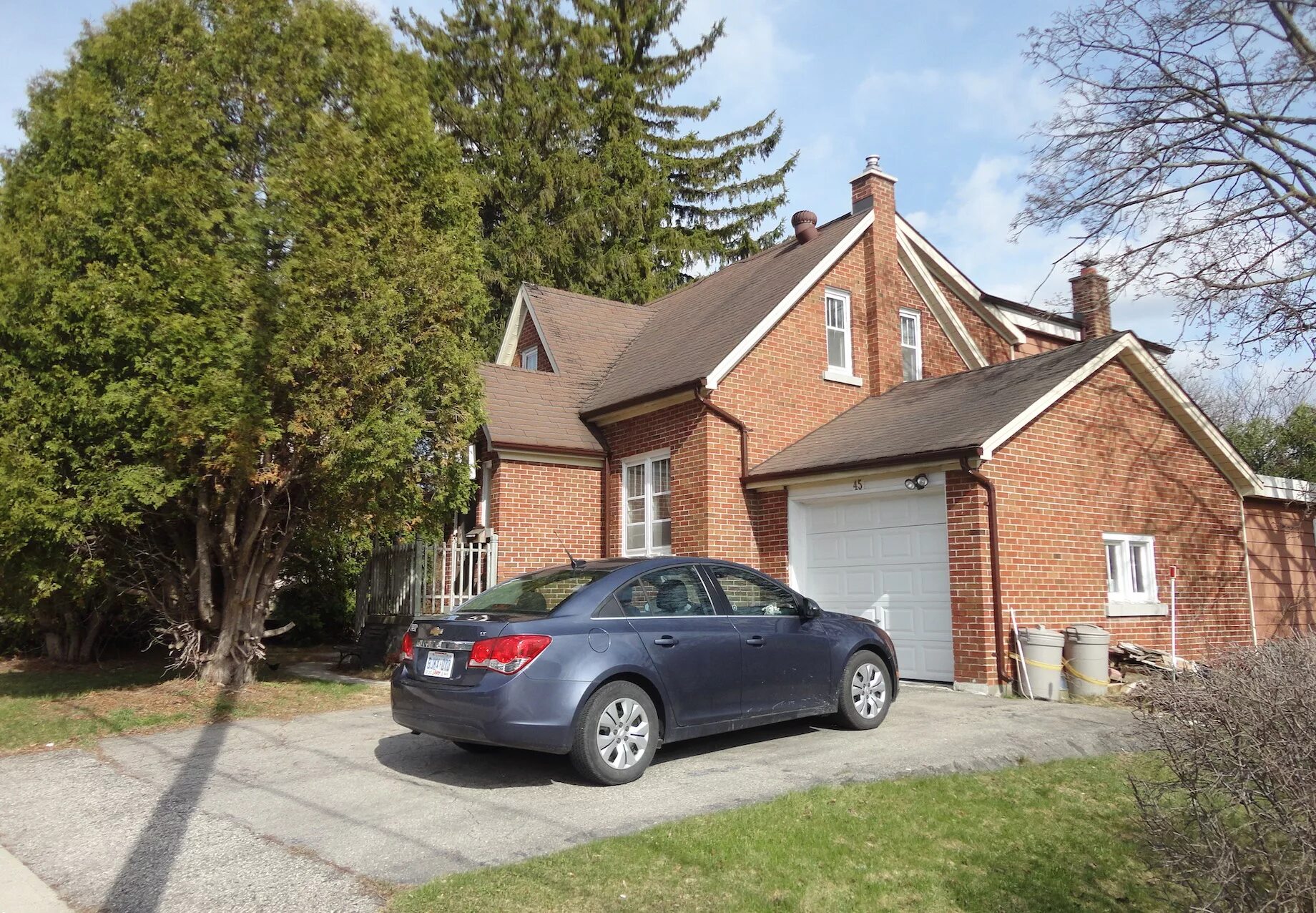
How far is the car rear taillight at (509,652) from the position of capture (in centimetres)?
618

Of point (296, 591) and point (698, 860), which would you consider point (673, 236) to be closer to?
point (296, 591)

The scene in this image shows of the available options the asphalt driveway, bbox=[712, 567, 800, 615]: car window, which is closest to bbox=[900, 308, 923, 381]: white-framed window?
the asphalt driveway

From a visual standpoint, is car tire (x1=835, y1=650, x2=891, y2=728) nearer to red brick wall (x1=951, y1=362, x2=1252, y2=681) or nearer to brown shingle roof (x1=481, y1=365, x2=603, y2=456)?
red brick wall (x1=951, y1=362, x2=1252, y2=681)

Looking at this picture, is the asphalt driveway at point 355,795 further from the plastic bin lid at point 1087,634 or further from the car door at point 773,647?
the plastic bin lid at point 1087,634

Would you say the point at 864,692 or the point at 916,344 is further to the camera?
the point at 916,344

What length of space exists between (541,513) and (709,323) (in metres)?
4.35

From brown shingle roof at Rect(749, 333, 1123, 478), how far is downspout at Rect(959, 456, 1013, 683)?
0.43 meters

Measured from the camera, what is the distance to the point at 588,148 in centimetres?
3100

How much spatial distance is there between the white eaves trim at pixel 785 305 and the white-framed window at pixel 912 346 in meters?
1.82

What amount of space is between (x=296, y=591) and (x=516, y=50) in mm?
20249

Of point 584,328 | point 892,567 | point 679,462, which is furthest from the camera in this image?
point 584,328

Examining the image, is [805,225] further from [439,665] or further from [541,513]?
[439,665]

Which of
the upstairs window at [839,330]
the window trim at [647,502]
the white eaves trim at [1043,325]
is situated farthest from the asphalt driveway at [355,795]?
the white eaves trim at [1043,325]

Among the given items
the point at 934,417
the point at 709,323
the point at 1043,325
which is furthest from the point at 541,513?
the point at 1043,325
